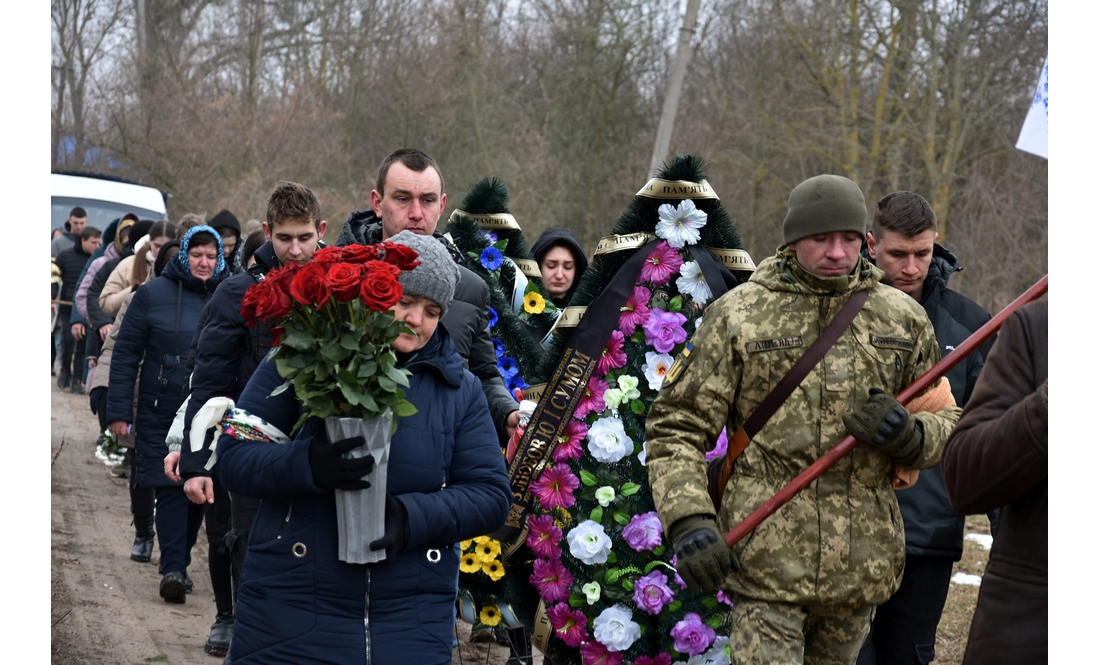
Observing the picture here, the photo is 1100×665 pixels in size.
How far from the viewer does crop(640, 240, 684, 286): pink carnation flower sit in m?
5.07

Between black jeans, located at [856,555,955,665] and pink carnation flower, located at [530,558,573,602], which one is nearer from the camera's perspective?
black jeans, located at [856,555,955,665]

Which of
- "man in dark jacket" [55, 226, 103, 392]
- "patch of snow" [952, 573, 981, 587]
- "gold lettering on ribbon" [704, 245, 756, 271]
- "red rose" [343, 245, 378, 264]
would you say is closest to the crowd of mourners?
"red rose" [343, 245, 378, 264]

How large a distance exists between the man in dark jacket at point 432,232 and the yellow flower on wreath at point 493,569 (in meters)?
0.67

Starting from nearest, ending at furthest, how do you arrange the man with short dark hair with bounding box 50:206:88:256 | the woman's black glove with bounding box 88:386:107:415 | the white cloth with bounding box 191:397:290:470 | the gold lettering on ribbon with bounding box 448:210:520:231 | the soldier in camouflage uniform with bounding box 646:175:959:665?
the white cloth with bounding box 191:397:290:470
the soldier in camouflage uniform with bounding box 646:175:959:665
the gold lettering on ribbon with bounding box 448:210:520:231
the woman's black glove with bounding box 88:386:107:415
the man with short dark hair with bounding box 50:206:88:256

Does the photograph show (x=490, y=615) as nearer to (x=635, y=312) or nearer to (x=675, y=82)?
(x=635, y=312)

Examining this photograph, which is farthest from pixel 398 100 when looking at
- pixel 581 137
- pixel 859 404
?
pixel 859 404

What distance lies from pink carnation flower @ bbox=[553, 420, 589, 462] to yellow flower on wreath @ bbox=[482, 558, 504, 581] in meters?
0.79

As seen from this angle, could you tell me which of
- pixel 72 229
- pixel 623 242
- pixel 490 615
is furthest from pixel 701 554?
pixel 72 229

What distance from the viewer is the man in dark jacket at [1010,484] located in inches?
99.3

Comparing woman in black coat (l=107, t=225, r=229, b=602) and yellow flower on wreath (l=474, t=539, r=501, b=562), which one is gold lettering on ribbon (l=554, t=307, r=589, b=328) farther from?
woman in black coat (l=107, t=225, r=229, b=602)

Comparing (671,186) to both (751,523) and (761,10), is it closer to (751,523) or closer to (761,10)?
(751,523)

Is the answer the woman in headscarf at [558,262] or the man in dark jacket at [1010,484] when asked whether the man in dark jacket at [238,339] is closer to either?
the woman in headscarf at [558,262]

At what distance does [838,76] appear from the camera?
20.1 meters

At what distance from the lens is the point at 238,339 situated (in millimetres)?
5254
